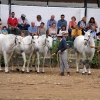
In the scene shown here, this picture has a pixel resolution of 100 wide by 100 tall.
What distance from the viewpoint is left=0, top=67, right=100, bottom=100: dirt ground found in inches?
607

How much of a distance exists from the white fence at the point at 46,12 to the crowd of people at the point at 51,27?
0.98m

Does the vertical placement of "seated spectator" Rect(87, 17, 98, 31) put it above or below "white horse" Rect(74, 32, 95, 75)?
above

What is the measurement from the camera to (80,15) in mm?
28891

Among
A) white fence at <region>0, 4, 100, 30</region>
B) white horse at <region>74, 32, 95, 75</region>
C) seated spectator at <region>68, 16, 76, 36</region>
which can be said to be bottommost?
white horse at <region>74, 32, 95, 75</region>

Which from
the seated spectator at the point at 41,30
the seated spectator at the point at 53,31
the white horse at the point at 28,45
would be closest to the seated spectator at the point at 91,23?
the seated spectator at the point at 53,31

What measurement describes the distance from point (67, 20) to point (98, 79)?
8212 millimetres

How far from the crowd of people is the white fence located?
3.21ft

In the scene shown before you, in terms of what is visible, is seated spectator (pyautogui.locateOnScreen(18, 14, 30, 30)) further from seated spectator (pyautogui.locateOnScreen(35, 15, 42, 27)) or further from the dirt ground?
the dirt ground

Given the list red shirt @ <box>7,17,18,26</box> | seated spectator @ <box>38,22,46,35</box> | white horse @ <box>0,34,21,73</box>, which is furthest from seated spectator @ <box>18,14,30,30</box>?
white horse @ <box>0,34,21,73</box>

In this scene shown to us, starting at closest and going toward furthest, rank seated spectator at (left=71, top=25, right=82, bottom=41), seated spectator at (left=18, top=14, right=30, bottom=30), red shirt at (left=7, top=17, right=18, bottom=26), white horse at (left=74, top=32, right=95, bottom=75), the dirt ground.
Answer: the dirt ground → white horse at (left=74, top=32, right=95, bottom=75) → red shirt at (left=7, top=17, right=18, bottom=26) → seated spectator at (left=71, top=25, right=82, bottom=41) → seated spectator at (left=18, top=14, right=30, bottom=30)

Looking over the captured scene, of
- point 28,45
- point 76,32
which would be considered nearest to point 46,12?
point 76,32

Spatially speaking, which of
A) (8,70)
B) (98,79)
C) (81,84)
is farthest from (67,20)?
(81,84)

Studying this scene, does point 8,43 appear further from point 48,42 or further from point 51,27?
point 51,27

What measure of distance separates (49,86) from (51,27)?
29.2ft
